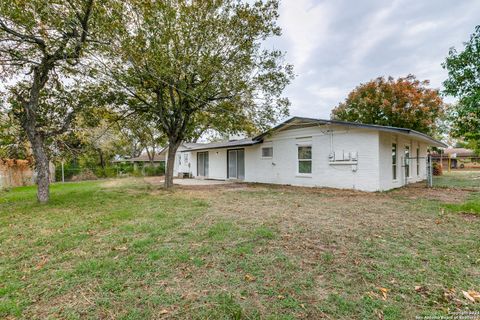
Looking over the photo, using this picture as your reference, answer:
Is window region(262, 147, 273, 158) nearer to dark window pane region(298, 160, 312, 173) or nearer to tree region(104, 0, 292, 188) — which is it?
dark window pane region(298, 160, 312, 173)

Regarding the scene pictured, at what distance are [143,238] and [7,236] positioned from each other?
9.12 ft

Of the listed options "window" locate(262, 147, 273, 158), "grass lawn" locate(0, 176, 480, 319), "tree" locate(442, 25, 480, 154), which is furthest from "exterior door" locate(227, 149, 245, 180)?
"tree" locate(442, 25, 480, 154)

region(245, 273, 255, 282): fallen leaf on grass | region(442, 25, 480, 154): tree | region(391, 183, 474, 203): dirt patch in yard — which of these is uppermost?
region(442, 25, 480, 154): tree

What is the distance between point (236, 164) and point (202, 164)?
4494 millimetres

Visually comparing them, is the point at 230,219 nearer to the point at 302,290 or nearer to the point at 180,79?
the point at 302,290

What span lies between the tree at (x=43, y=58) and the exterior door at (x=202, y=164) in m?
11.4

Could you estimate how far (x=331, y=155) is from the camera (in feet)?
35.3

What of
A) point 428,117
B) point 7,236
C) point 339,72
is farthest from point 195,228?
point 428,117

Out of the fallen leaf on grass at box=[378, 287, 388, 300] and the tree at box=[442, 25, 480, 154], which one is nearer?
the fallen leaf on grass at box=[378, 287, 388, 300]

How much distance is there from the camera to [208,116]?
12.4m

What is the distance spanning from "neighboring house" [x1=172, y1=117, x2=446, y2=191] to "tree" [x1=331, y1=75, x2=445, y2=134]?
3.72 metres

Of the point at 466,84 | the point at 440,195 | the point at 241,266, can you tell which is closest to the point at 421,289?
the point at 241,266

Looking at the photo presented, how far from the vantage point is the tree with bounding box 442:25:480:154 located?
19.2ft

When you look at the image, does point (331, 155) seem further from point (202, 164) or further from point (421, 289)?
point (202, 164)
